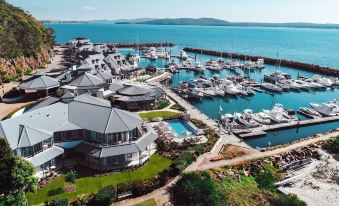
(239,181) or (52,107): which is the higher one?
(52,107)

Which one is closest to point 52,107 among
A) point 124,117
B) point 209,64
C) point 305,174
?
point 124,117

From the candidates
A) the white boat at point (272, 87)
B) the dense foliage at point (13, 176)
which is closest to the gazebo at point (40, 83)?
the dense foliage at point (13, 176)

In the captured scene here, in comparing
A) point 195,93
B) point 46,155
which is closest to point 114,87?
point 195,93

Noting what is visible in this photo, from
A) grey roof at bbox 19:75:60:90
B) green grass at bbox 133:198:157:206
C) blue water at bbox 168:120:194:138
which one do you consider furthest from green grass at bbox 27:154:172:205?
grey roof at bbox 19:75:60:90

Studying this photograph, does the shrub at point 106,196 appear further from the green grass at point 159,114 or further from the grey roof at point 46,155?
the green grass at point 159,114

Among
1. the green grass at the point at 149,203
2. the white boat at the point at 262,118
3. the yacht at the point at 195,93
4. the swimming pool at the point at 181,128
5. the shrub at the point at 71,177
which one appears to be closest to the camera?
the green grass at the point at 149,203

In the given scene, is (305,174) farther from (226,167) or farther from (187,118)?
(187,118)
